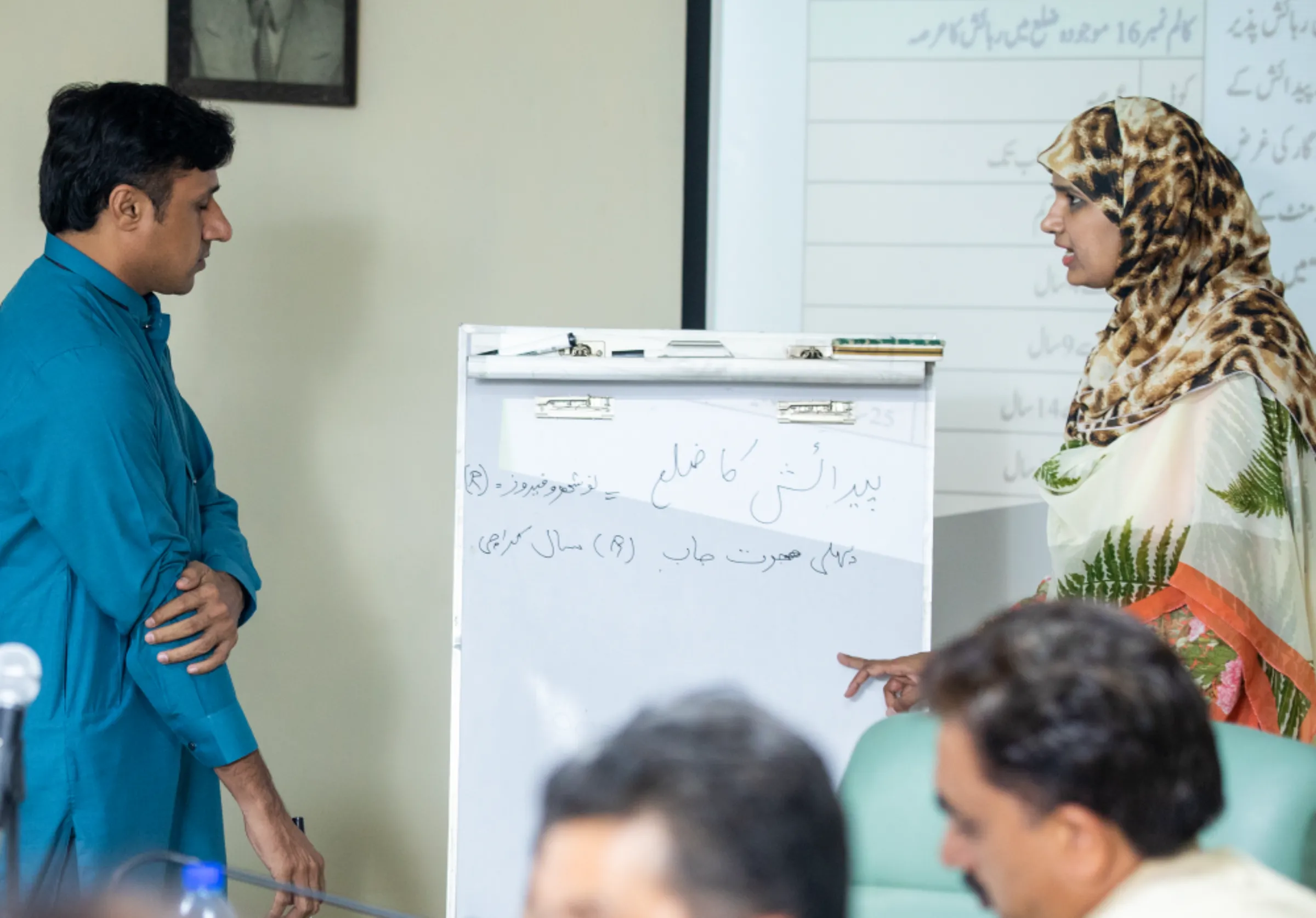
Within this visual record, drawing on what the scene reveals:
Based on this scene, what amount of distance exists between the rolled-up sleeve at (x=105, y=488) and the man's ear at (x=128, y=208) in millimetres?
206

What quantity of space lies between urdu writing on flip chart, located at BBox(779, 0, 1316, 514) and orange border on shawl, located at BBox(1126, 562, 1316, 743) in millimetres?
642

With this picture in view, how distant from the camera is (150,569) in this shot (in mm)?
1509

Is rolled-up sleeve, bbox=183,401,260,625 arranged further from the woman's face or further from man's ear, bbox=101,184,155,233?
the woman's face

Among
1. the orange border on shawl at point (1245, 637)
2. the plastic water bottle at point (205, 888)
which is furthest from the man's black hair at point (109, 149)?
the orange border on shawl at point (1245, 637)

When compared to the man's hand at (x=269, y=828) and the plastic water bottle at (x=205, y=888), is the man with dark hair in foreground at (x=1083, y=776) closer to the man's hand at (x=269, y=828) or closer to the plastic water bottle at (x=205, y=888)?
the plastic water bottle at (x=205, y=888)

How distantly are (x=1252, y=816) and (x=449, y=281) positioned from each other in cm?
170

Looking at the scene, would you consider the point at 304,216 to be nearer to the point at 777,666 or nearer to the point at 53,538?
the point at 53,538

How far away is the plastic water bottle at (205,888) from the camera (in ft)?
2.65

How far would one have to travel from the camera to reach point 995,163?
2.31 metres

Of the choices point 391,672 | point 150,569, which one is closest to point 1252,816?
point 150,569

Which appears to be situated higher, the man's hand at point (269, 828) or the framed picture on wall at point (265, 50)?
the framed picture on wall at point (265, 50)

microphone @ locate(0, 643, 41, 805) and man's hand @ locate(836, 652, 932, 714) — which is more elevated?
microphone @ locate(0, 643, 41, 805)

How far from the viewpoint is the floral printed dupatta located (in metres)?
1.64

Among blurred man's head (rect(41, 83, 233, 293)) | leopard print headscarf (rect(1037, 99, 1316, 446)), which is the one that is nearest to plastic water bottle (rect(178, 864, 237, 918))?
blurred man's head (rect(41, 83, 233, 293))
